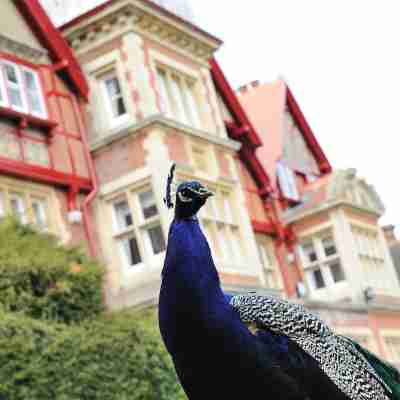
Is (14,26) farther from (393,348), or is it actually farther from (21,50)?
(393,348)

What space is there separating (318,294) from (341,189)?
2904 mm

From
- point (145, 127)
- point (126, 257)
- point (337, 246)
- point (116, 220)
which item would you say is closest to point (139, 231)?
point (126, 257)

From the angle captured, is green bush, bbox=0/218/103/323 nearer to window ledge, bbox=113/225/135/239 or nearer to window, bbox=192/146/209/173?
window ledge, bbox=113/225/135/239

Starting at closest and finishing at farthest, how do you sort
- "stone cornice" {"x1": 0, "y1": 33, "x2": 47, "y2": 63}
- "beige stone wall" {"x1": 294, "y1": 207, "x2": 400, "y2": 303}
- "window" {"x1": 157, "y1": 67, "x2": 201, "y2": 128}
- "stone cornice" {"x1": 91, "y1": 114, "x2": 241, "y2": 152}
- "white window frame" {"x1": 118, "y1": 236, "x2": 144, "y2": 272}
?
"stone cornice" {"x1": 0, "y1": 33, "x2": 47, "y2": 63}
"white window frame" {"x1": 118, "y1": 236, "x2": 144, "y2": 272}
"stone cornice" {"x1": 91, "y1": 114, "x2": 241, "y2": 152}
"window" {"x1": 157, "y1": 67, "x2": 201, "y2": 128}
"beige stone wall" {"x1": 294, "y1": 207, "x2": 400, "y2": 303}

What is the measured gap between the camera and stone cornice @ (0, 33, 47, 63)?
53.0ft

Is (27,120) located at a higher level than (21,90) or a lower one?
lower

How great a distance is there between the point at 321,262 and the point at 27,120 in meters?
10.3

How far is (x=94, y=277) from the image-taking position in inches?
565

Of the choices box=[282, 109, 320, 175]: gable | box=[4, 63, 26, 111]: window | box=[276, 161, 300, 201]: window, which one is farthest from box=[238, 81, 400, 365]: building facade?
box=[4, 63, 26, 111]: window

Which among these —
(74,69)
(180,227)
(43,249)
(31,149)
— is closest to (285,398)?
(180,227)

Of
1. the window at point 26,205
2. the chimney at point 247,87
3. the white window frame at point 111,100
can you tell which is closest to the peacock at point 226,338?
the window at point 26,205

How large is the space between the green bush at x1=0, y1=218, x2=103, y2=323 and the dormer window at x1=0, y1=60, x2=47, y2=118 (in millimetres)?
2889

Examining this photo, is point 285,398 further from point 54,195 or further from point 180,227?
point 54,195

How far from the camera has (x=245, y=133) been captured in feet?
74.8
